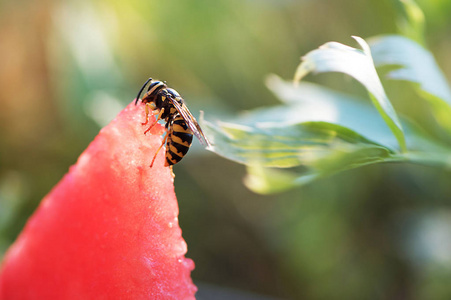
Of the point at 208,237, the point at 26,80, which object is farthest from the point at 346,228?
the point at 26,80

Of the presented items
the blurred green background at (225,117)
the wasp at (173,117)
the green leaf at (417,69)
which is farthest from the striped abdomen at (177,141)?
the blurred green background at (225,117)

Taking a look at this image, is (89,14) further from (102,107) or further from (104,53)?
(102,107)

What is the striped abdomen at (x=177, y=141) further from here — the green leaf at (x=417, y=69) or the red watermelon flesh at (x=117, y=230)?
the green leaf at (x=417, y=69)

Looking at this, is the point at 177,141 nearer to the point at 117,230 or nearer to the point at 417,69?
the point at 117,230

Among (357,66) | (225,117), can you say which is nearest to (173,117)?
(357,66)

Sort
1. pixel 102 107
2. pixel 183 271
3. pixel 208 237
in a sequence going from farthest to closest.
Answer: pixel 208 237 < pixel 102 107 < pixel 183 271

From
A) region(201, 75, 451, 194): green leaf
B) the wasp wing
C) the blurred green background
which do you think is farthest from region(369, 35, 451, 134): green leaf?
the blurred green background
